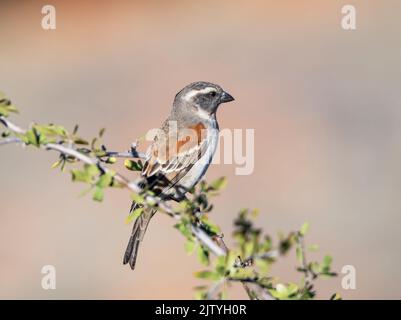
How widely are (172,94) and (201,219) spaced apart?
40.9ft

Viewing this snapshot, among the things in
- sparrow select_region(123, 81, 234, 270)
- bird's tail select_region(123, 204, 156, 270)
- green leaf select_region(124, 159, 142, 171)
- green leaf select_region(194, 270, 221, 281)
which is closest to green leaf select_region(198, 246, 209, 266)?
green leaf select_region(194, 270, 221, 281)

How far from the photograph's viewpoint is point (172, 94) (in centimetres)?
1562

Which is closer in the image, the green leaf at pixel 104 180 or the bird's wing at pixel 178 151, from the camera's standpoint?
the green leaf at pixel 104 180

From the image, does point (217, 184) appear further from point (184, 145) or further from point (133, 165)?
point (184, 145)

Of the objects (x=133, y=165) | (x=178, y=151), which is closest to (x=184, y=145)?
(x=178, y=151)

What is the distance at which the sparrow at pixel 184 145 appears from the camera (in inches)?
221

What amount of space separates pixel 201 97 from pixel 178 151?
1080mm

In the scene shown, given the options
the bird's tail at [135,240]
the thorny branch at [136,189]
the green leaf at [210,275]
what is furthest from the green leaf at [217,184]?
the bird's tail at [135,240]

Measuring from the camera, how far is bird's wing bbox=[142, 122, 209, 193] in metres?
6.07

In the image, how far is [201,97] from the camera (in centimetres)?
725

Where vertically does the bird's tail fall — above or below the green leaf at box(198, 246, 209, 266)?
above

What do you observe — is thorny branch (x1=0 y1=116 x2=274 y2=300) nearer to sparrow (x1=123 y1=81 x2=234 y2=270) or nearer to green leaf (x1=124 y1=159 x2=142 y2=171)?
green leaf (x1=124 y1=159 x2=142 y2=171)

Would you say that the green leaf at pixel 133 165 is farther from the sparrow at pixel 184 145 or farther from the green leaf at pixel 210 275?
A: the green leaf at pixel 210 275

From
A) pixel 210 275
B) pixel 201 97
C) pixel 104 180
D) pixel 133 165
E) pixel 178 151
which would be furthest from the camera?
pixel 201 97
